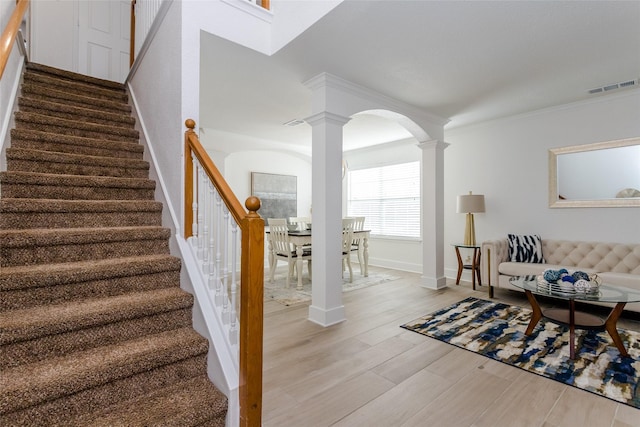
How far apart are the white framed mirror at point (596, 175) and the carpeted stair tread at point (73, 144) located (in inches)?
199

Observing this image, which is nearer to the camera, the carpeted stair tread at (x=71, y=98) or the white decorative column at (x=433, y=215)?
the carpeted stair tread at (x=71, y=98)

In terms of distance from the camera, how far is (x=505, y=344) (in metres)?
2.69

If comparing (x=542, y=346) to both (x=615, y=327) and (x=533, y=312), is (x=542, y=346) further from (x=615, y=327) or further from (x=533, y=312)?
(x=615, y=327)

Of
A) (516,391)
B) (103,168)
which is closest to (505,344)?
(516,391)

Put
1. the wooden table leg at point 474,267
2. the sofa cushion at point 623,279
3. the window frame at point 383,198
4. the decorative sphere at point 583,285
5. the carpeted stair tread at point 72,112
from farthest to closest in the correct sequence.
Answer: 1. the window frame at point 383,198
2. the wooden table leg at point 474,267
3. the sofa cushion at point 623,279
4. the carpeted stair tread at point 72,112
5. the decorative sphere at point 583,285

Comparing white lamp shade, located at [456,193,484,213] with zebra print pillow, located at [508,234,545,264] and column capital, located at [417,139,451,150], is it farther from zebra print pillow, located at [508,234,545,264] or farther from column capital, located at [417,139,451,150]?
column capital, located at [417,139,451,150]

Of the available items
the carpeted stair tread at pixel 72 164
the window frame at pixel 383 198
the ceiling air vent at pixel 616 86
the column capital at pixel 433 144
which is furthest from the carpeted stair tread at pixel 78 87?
the ceiling air vent at pixel 616 86

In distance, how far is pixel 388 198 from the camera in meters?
6.46

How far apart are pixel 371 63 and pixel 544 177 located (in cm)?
307

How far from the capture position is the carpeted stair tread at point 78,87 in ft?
10.6

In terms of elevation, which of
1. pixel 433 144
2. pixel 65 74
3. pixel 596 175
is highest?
pixel 65 74

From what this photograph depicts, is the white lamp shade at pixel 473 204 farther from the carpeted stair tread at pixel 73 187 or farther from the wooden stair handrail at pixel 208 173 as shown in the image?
the carpeted stair tread at pixel 73 187

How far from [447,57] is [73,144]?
337 centimetres

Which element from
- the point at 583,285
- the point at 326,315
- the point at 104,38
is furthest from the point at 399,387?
the point at 104,38
